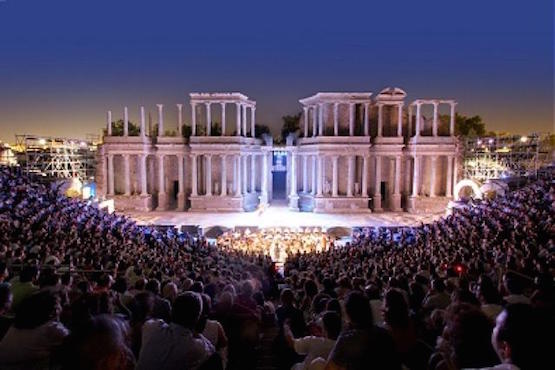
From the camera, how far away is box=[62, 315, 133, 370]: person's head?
3023mm

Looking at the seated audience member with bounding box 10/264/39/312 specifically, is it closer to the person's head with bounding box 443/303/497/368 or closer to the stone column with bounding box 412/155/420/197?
the person's head with bounding box 443/303/497/368

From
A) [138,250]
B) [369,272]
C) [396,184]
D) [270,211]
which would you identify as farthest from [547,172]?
[138,250]

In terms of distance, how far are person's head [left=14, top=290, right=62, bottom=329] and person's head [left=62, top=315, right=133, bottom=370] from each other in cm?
160

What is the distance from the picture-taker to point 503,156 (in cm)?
4653

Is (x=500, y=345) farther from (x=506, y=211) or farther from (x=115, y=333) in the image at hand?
(x=506, y=211)

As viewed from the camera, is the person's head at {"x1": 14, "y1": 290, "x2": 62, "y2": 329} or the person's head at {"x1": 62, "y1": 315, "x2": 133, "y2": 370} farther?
the person's head at {"x1": 14, "y1": 290, "x2": 62, "y2": 329}

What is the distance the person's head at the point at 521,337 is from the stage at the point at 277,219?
32225 mm

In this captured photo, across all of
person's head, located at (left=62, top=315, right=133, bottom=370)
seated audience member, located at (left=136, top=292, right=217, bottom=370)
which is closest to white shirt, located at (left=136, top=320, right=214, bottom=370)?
seated audience member, located at (left=136, top=292, right=217, bottom=370)

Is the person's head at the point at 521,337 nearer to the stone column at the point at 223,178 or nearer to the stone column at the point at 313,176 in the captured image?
the stone column at the point at 313,176

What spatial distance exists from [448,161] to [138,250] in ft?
115

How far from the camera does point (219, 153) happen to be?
45719 mm

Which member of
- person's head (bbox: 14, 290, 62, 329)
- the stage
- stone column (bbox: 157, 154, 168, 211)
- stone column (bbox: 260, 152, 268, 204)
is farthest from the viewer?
stone column (bbox: 260, 152, 268, 204)

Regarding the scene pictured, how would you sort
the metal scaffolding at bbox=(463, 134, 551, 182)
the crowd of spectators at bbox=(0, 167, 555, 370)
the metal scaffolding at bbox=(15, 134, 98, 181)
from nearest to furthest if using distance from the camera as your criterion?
the crowd of spectators at bbox=(0, 167, 555, 370)
the metal scaffolding at bbox=(15, 134, 98, 181)
the metal scaffolding at bbox=(463, 134, 551, 182)

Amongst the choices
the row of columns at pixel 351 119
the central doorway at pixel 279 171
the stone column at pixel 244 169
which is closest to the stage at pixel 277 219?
the stone column at pixel 244 169
